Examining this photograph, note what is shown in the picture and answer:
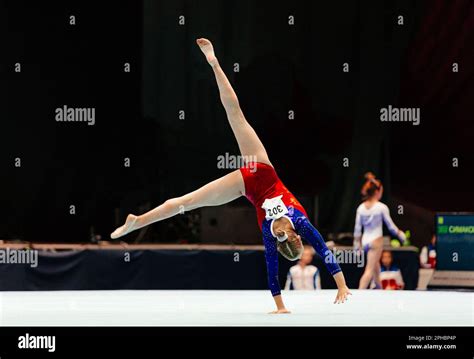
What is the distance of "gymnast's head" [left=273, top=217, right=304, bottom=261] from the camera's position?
20.2ft

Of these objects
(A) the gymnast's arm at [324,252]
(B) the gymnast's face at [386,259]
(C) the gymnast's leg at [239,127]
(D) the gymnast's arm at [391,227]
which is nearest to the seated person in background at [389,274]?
(B) the gymnast's face at [386,259]

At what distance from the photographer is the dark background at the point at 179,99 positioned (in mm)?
12336

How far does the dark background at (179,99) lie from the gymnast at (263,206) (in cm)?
532

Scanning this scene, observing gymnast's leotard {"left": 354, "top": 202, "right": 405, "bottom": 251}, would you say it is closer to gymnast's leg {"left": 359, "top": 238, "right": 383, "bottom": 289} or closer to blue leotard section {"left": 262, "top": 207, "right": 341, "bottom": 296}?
gymnast's leg {"left": 359, "top": 238, "right": 383, "bottom": 289}

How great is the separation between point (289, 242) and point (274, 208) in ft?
1.50

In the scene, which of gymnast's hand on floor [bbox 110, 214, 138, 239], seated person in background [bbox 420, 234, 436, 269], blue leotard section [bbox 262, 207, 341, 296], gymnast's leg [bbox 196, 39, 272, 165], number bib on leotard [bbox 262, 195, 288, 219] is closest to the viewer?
blue leotard section [bbox 262, 207, 341, 296]

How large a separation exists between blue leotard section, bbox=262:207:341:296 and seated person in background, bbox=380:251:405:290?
160 inches

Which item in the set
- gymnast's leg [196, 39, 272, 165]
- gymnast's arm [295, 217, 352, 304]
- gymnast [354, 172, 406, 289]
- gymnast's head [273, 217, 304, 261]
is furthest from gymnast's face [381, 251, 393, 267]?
gymnast's head [273, 217, 304, 261]

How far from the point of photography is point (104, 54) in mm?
12484

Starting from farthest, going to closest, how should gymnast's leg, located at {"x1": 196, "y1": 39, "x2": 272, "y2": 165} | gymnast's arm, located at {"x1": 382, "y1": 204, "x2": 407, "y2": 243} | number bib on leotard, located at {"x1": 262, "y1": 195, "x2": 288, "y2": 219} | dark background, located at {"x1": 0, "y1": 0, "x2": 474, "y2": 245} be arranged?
dark background, located at {"x1": 0, "y1": 0, "x2": 474, "y2": 245}
gymnast's arm, located at {"x1": 382, "y1": 204, "x2": 407, "y2": 243}
gymnast's leg, located at {"x1": 196, "y1": 39, "x2": 272, "y2": 165}
number bib on leotard, located at {"x1": 262, "y1": 195, "x2": 288, "y2": 219}

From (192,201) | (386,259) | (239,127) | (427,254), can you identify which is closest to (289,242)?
(192,201)

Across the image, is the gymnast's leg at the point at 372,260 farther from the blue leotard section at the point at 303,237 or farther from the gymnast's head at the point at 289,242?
the gymnast's head at the point at 289,242
